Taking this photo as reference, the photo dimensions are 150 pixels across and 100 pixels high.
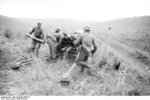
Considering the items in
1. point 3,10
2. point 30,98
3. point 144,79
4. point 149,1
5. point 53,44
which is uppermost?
point 149,1

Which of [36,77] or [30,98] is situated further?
[36,77]

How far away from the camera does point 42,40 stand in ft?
20.2

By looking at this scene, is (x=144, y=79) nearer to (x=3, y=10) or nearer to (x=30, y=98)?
(x=30, y=98)

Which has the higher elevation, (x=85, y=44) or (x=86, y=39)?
(x=86, y=39)

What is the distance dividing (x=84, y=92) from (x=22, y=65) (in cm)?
279

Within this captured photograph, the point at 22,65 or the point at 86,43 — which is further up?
the point at 86,43

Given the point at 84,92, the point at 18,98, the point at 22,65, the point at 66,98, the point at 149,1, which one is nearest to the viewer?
the point at 18,98

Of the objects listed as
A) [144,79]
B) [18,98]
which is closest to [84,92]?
[18,98]

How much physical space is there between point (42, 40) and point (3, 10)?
2.48 metres

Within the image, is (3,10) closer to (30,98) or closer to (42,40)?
(42,40)

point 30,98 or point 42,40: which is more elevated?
point 42,40

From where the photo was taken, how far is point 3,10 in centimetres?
389

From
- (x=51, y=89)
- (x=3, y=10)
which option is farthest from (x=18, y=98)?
(x=3, y=10)

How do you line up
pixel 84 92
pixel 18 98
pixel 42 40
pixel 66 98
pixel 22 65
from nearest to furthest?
1. pixel 18 98
2. pixel 66 98
3. pixel 84 92
4. pixel 22 65
5. pixel 42 40
